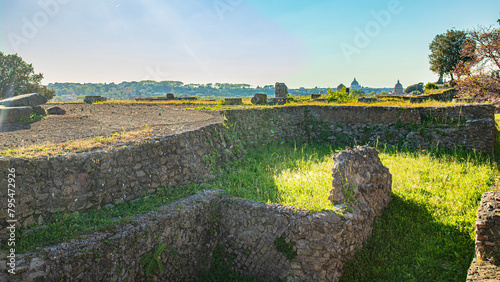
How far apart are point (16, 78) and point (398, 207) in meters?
36.7

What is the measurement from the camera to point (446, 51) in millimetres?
30297

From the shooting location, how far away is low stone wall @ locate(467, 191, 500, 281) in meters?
5.17

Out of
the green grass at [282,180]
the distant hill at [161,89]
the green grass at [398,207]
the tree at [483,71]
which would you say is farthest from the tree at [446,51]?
the distant hill at [161,89]

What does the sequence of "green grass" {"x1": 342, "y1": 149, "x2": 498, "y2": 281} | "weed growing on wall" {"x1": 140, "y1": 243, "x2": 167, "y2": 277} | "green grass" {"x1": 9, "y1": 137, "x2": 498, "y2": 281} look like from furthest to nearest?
1. "green grass" {"x1": 342, "y1": 149, "x2": 498, "y2": 281}
2. "green grass" {"x1": 9, "y1": 137, "x2": 498, "y2": 281}
3. "weed growing on wall" {"x1": 140, "y1": 243, "x2": 167, "y2": 277}

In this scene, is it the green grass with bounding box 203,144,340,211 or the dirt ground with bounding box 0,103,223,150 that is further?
the green grass with bounding box 203,144,340,211

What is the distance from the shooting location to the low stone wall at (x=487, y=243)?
517 centimetres

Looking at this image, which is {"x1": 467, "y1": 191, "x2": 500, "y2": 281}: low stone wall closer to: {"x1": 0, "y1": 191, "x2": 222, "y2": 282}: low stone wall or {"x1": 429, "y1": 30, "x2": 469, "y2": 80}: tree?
{"x1": 0, "y1": 191, "x2": 222, "y2": 282}: low stone wall

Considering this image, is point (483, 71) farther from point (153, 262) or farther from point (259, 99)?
point (153, 262)

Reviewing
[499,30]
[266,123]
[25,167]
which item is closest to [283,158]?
[266,123]

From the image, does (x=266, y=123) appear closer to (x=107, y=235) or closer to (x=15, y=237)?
(x=107, y=235)

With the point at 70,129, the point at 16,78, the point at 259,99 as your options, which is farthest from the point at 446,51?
the point at 16,78

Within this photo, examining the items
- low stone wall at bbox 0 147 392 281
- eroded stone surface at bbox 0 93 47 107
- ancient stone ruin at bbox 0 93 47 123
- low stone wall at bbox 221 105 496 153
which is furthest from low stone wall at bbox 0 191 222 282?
eroded stone surface at bbox 0 93 47 107

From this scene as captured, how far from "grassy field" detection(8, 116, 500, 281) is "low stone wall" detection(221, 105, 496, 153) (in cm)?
108

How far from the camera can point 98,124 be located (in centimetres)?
962
